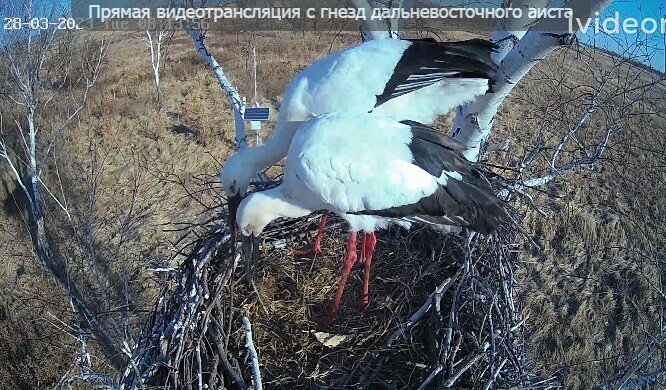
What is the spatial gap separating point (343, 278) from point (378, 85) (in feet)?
3.86

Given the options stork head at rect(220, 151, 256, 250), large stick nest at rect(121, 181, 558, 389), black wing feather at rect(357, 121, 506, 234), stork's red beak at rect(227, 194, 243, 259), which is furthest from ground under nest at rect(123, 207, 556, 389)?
black wing feather at rect(357, 121, 506, 234)

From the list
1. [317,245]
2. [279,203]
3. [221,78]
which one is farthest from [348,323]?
[221,78]

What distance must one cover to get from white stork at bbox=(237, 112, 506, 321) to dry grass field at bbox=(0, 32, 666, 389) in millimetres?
611

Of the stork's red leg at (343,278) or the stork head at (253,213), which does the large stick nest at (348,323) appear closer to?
the stork's red leg at (343,278)

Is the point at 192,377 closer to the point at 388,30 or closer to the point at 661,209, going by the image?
the point at 388,30

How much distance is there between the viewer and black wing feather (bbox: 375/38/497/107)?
3113 millimetres


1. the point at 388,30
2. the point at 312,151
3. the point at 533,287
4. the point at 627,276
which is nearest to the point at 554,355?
the point at 533,287

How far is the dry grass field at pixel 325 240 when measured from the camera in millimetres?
3330

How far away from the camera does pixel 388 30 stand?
369 cm

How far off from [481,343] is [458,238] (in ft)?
2.30

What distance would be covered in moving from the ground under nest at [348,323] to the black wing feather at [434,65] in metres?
0.92

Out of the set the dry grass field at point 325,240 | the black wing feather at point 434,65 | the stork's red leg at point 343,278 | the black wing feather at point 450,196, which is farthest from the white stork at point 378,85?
the stork's red leg at point 343,278

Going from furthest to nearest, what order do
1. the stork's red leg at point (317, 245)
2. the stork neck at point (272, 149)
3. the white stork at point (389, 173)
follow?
the stork's red leg at point (317, 245), the stork neck at point (272, 149), the white stork at point (389, 173)

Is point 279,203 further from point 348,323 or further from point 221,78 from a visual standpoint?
point 221,78
